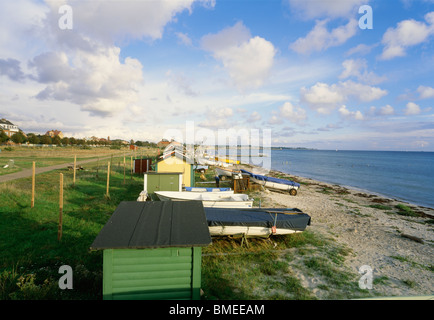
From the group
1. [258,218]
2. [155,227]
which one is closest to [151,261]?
[155,227]

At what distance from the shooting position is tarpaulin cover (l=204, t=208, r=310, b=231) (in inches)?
376

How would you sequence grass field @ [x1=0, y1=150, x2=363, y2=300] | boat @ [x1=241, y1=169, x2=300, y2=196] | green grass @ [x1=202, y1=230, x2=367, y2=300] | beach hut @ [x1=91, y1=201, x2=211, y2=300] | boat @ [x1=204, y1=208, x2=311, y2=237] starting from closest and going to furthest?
beach hut @ [x1=91, y1=201, x2=211, y2=300] < grass field @ [x1=0, y1=150, x2=363, y2=300] < green grass @ [x1=202, y1=230, x2=367, y2=300] < boat @ [x1=204, y1=208, x2=311, y2=237] < boat @ [x1=241, y1=169, x2=300, y2=196]

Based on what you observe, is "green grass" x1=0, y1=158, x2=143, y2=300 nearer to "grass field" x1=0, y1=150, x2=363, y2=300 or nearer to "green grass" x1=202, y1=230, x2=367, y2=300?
Result: "grass field" x1=0, y1=150, x2=363, y2=300

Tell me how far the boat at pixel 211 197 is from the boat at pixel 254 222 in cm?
237

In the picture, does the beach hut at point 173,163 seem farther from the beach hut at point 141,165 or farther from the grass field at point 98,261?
the beach hut at point 141,165

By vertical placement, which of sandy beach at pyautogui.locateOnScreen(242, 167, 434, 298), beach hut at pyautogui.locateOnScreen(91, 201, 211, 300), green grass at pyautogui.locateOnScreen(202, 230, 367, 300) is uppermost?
beach hut at pyautogui.locateOnScreen(91, 201, 211, 300)

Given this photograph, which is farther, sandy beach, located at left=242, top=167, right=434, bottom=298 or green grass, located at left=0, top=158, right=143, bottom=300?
sandy beach, located at left=242, top=167, right=434, bottom=298

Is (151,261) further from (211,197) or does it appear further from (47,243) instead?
(211,197)

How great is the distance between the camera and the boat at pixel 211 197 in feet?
43.5

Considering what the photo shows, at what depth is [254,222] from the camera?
9641 mm

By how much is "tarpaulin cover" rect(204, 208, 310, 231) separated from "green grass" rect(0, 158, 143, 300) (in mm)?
5008

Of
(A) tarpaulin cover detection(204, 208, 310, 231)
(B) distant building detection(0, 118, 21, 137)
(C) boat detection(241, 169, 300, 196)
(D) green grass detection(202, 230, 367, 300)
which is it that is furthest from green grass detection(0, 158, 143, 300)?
(B) distant building detection(0, 118, 21, 137)

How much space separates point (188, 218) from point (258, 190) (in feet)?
63.8

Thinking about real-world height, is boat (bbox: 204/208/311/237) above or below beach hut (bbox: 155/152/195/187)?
below
